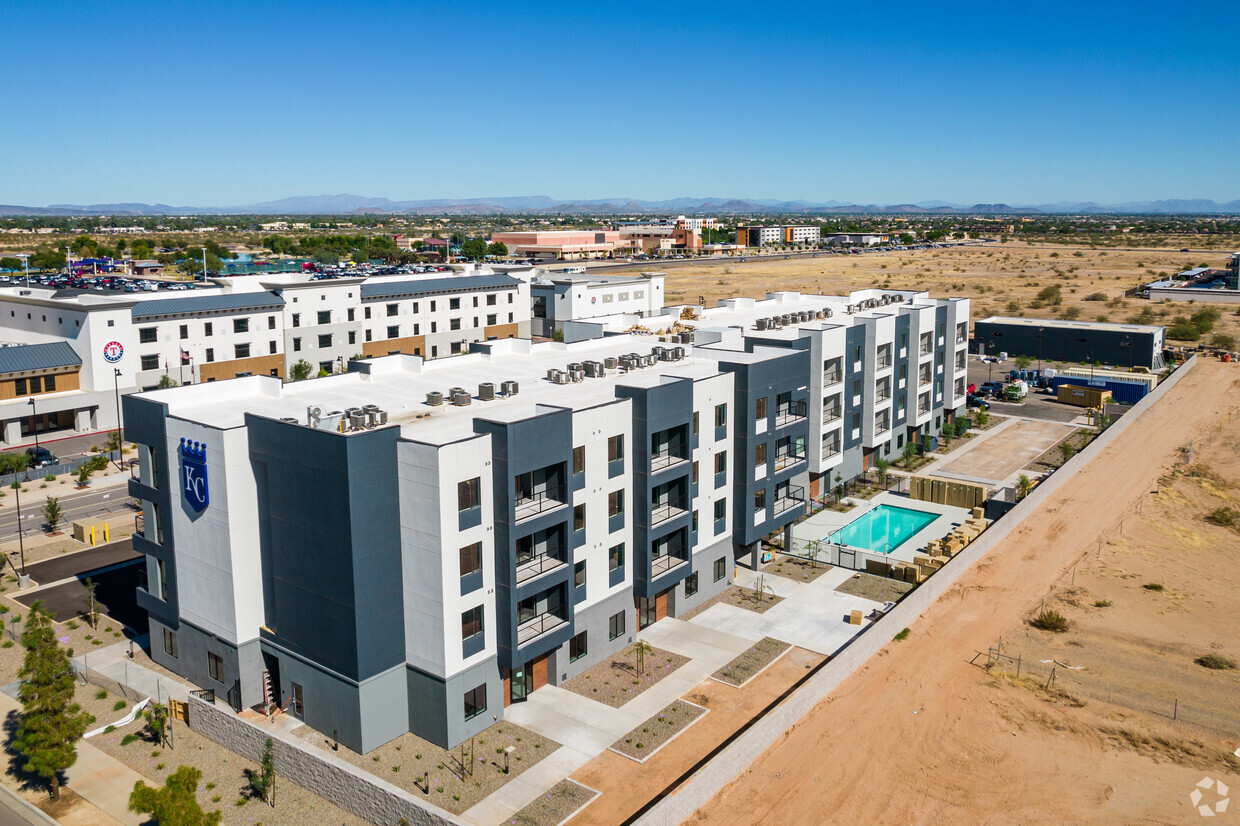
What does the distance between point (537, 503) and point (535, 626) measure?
4.87 metres

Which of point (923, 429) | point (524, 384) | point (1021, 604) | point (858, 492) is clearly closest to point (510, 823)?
point (524, 384)

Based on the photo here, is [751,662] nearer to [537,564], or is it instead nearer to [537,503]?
[537,564]

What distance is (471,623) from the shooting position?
3481 cm

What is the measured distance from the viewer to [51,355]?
80688 millimetres

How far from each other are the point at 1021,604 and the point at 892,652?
9.78m

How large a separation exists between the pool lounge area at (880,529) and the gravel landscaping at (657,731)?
18.7 meters

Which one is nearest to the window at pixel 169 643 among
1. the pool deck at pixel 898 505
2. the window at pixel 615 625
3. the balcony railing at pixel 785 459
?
the window at pixel 615 625

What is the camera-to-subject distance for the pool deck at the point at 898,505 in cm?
5615

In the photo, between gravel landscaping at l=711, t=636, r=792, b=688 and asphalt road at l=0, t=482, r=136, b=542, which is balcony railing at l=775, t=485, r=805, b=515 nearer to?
gravel landscaping at l=711, t=636, r=792, b=688

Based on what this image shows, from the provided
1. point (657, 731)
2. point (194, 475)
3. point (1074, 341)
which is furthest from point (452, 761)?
point (1074, 341)

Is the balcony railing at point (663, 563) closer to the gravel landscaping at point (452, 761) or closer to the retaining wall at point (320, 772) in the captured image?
the gravel landscaping at point (452, 761)

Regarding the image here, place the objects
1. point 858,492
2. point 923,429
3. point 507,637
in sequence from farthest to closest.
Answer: point 923,429, point 858,492, point 507,637

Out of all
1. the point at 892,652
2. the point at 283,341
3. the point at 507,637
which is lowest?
the point at 892,652

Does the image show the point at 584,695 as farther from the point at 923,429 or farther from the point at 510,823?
the point at 923,429
